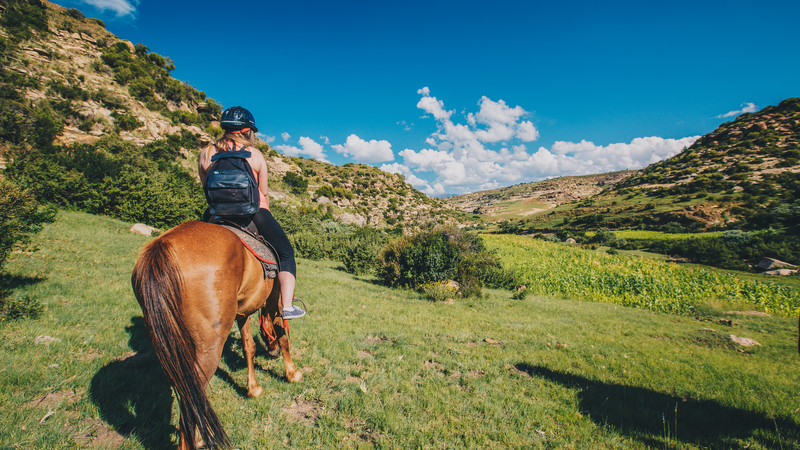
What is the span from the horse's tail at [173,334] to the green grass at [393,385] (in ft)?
2.45

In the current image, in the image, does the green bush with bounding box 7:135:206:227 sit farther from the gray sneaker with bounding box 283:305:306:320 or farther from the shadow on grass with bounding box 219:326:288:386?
the gray sneaker with bounding box 283:305:306:320

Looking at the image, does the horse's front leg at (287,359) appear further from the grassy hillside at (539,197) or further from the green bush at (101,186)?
the grassy hillside at (539,197)

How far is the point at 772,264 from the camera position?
19844 mm

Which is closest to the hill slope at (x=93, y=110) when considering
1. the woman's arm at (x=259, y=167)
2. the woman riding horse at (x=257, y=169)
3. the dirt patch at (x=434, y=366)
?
the woman riding horse at (x=257, y=169)

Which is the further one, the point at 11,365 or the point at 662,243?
the point at 662,243

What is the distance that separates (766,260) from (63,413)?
35.9m

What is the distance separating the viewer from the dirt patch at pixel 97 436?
2.32m

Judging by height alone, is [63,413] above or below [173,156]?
below

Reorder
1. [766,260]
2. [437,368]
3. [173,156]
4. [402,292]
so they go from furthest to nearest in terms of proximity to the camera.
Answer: [173,156], [766,260], [402,292], [437,368]

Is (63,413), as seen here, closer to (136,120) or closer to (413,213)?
(136,120)

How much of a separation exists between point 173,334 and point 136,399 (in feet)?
5.80

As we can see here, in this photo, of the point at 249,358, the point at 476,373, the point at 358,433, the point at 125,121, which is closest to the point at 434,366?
the point at 476,373

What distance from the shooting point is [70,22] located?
1155 inches

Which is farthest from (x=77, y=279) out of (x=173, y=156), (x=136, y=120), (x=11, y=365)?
(x=136, y=120)
